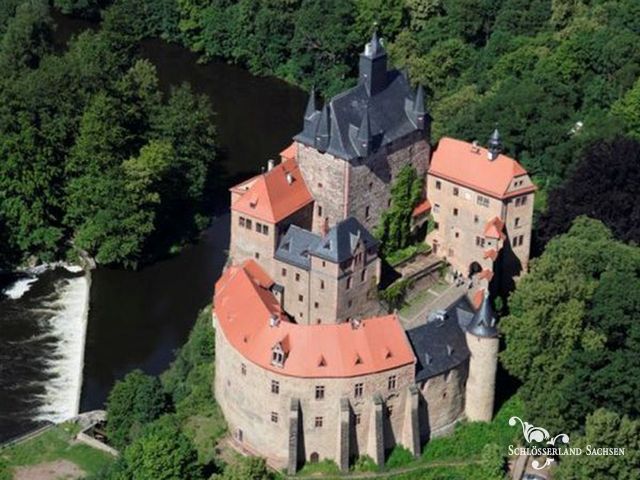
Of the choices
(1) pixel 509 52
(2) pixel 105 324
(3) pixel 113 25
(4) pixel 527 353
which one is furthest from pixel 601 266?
(3) pixel 113 25

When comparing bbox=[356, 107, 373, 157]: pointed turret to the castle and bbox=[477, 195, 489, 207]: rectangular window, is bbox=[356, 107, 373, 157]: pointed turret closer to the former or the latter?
the castle

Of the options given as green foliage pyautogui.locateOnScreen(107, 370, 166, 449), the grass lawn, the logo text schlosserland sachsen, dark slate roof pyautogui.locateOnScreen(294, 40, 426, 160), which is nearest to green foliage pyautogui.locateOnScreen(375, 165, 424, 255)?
dark slate roof pyautogui.locateOnScreen(294, 40, 426, 160)

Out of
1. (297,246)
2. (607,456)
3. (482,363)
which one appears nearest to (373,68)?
(297,246)

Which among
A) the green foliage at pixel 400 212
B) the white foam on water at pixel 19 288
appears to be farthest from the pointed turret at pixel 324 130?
the white foam on water at pixel 19 288

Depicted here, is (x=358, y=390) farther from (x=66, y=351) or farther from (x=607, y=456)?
(x=66, y=351)

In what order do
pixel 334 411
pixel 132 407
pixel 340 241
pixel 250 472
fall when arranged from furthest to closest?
pixel 132 407, pixel 340 241, pixel 334 411, pixel 250 472

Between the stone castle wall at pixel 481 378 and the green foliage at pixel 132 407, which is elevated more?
the stone castle wall at pixel 481 378

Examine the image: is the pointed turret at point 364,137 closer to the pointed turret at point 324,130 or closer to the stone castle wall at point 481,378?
the pointed turret at point 324,130
